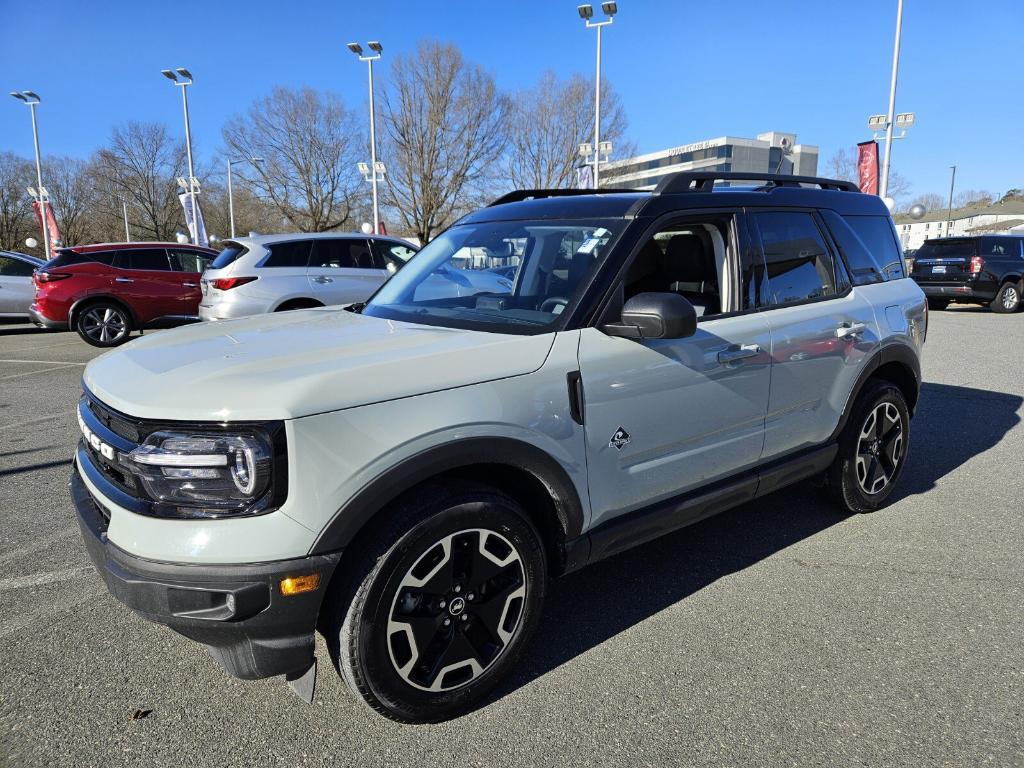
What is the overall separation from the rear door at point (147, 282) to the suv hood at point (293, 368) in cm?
991

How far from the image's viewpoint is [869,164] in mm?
Result: 21344

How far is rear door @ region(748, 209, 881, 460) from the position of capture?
3393mm

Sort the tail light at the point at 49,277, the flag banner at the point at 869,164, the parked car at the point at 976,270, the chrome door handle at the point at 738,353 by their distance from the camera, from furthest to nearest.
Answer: the flag banner at the point at 869,164, the parked car at the point at 976,270, the tail light at the point at 49,277, the chrome door handle at the point at 738,353

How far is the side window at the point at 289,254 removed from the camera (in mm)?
9297

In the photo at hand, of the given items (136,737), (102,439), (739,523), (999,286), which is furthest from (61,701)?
(999,286)

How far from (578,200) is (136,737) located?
272cm

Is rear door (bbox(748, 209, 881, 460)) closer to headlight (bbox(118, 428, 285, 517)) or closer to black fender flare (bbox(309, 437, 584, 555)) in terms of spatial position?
black fender flare (bbox(309, 437, 584, 555))

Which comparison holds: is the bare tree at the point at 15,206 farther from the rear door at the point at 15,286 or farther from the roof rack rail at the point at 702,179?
the roof rack rail at the point at 702,179

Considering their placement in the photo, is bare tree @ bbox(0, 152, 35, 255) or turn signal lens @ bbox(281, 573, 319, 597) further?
bare tree @ bbox(0, 152, 35, 255)

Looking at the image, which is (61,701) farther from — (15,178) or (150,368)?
(15,178)

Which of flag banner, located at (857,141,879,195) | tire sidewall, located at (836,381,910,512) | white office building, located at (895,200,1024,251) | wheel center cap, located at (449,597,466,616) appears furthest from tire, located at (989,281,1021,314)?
white office building, located at (895,200,1024,251)

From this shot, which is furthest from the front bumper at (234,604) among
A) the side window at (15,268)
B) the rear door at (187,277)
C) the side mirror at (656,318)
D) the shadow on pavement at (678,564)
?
the side window at (15,268)

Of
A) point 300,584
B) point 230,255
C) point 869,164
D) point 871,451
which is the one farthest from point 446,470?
point 869,164

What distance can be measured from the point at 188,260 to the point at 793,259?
36.6 ft
